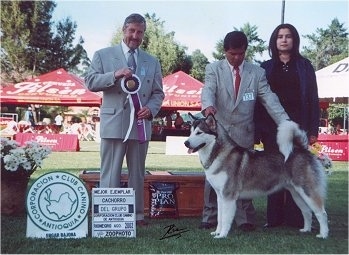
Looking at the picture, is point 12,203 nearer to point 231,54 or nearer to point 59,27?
point 231,54

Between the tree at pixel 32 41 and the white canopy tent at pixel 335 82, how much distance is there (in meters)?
27.5

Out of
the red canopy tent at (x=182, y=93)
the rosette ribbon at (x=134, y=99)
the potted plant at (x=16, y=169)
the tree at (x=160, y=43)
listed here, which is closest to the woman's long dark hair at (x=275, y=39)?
the rosette ribbon at (x=134, y=99)

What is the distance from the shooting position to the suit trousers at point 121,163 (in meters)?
4.73

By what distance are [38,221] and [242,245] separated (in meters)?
1.84

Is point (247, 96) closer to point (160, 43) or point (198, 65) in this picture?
point (160, 43)

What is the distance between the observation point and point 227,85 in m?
4.84

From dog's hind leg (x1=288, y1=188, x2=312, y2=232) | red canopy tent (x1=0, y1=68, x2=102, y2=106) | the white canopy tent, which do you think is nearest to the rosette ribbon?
dog's hind leg (x1=288, y1=188, x2=312, y2=232)

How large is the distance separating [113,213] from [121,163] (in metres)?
0.64

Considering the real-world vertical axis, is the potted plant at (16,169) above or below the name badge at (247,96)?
below

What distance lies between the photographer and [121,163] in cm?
478

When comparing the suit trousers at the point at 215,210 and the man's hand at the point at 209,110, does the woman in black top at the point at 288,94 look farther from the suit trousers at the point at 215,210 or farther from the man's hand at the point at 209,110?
the man's hand at the point at 209,110

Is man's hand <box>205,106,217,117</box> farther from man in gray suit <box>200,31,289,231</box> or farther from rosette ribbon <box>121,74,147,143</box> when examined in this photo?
rosette ribbon <box>121,74,147,143</box>
